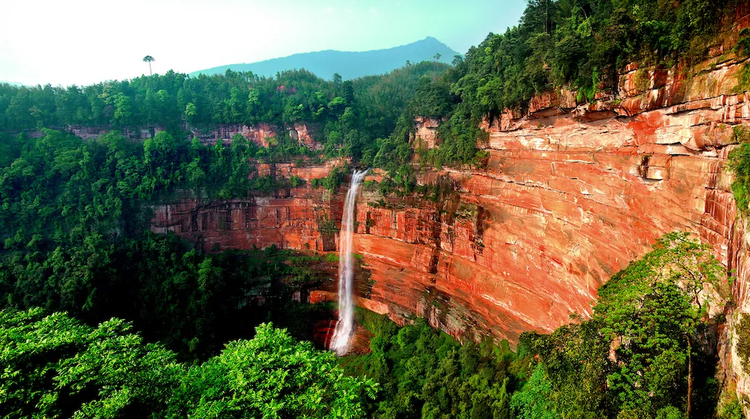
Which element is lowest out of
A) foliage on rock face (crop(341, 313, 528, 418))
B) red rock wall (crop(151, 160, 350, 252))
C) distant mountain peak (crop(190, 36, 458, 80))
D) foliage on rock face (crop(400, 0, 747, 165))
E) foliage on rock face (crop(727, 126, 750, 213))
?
foliage on rock face (crop(341, 313, 528, 418))

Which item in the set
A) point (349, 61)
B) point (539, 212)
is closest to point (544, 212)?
point (539, 212)

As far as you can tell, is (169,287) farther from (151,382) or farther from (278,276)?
(151,382)

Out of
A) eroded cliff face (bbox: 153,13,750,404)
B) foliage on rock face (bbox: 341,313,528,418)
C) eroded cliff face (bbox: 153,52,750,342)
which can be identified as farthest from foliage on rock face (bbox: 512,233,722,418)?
foliage on rock face (bbox: 341,313,528,418)

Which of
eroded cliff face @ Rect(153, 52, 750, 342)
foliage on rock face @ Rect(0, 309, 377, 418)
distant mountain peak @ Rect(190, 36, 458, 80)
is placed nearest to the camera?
foliage on rock face @ Rect(0, 309, 377, 418)

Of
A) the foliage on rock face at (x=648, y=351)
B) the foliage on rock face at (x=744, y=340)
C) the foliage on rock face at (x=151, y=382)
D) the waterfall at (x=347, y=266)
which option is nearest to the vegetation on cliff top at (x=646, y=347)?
the foliage on rock face at (x=648, y=351)

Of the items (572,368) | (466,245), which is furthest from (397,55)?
(572,368)

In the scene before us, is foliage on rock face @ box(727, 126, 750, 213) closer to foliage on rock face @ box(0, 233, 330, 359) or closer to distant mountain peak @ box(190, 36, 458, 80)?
foliage on rock face @ box(0, 233, 330, 359)
